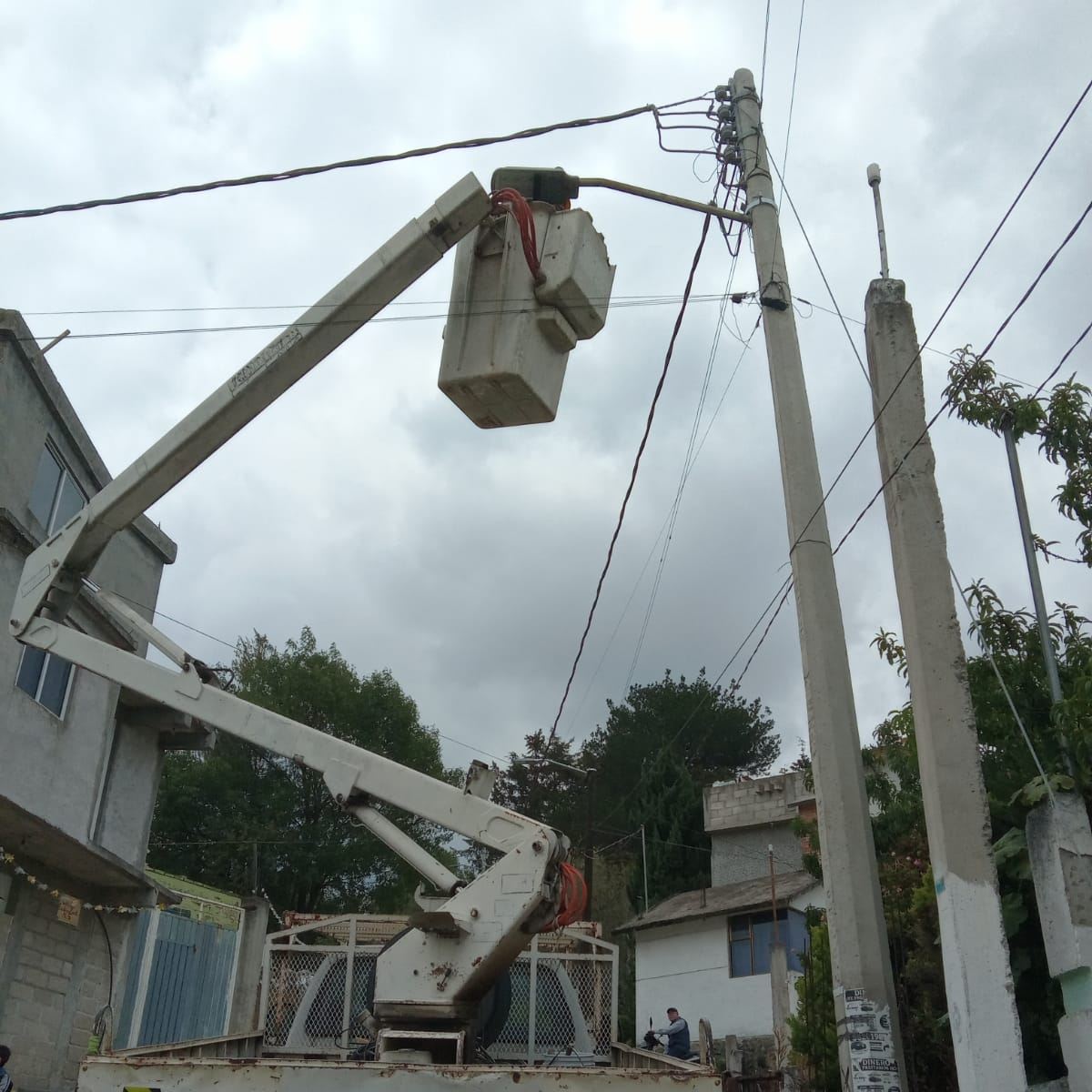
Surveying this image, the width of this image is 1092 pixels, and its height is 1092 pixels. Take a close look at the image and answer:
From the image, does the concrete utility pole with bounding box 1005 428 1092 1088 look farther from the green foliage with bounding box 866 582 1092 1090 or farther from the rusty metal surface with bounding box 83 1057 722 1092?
the rusty metal surface with bounding box 83 1057 722 1092

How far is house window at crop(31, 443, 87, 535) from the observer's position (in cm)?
1388

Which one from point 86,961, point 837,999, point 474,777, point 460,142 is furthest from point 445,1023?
point 86,961

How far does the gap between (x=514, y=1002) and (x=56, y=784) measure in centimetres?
823

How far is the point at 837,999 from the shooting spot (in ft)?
19.1

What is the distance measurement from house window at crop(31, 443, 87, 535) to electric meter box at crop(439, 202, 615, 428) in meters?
9.20

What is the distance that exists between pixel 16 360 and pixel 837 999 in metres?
11.4

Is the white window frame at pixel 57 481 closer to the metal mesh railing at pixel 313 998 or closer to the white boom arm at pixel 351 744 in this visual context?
the white boom arm at pixel 351 744

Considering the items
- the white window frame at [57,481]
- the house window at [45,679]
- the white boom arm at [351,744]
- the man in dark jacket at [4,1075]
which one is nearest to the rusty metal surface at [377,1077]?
the white boom arm at [351,744]

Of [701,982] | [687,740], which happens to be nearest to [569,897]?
[701,982]

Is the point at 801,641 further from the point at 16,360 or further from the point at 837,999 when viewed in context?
the point at 16,360

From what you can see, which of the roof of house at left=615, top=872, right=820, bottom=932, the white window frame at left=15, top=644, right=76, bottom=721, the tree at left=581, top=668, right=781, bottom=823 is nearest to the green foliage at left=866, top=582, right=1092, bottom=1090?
the white window frame at left=15, top=644, right=76, bottom=721

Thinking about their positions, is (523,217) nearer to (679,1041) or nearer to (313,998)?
(313,998)

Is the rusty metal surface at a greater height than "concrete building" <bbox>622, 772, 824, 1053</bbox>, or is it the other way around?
"concrete building" <bbox>622, 772, 824, 1053</bbox>

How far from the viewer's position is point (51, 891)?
14.2m
